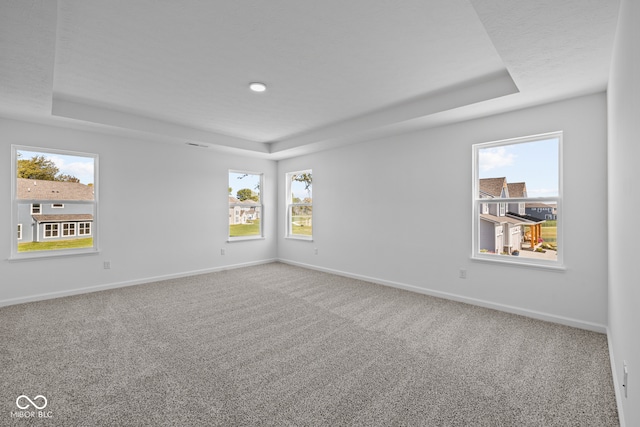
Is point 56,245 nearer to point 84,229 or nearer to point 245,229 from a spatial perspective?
point 84,229

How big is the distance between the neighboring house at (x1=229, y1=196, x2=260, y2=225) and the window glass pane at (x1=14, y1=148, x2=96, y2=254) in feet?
7.38

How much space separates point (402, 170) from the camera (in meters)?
4.34

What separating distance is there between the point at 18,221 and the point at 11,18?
10.4 ft

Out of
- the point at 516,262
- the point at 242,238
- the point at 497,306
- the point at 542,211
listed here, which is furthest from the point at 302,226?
the point at 542,211

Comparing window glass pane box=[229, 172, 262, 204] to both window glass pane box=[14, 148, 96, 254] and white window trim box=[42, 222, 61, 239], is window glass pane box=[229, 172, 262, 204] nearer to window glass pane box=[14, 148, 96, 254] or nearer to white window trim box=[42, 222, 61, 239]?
window glass pane box=[14, 148, 96, 254]

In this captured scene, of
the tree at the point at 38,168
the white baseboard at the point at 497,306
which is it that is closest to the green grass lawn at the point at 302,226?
the white baseboard at the point at 497,306

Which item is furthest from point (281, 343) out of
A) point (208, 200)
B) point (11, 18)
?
point (208, 200)

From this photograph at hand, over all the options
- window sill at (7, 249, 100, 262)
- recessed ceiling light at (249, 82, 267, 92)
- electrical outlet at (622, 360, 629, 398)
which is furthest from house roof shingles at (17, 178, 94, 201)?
electrical outlet at (622, 360, 629, 398)

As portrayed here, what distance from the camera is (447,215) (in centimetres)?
387

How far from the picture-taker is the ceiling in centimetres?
186

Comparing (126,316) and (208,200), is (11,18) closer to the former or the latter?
(126,316)

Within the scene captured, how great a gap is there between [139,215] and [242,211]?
1.92 meters

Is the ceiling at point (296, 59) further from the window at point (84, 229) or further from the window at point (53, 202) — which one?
the window at point (84, 229)
